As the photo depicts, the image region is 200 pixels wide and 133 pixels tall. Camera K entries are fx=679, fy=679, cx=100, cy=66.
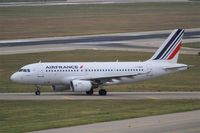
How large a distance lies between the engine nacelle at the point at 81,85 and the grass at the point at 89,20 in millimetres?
60306

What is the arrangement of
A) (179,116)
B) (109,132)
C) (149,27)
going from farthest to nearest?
(149,27)
(179,116)
(109,132)

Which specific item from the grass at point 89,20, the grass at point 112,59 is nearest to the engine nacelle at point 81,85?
the grass at point 112,59

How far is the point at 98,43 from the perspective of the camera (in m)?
112

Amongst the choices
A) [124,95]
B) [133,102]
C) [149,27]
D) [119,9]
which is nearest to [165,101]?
[133,102]

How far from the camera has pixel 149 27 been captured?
13788cm

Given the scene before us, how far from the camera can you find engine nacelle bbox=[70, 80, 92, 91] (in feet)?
202

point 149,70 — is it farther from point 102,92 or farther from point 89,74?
point 89,74

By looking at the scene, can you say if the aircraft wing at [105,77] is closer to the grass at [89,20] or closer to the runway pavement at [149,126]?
the runway pavement at [149,126]

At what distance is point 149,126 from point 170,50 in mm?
24925

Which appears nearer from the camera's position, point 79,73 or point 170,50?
point 79,73

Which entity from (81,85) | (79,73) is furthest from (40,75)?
(81,85)

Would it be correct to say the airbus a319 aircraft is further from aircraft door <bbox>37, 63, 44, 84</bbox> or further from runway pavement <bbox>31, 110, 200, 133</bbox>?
runway pavement <bbox>31, 110, 200, 133</bbox>

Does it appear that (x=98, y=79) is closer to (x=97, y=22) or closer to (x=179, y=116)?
(x=179, y=116)

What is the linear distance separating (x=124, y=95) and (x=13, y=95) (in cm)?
1008
